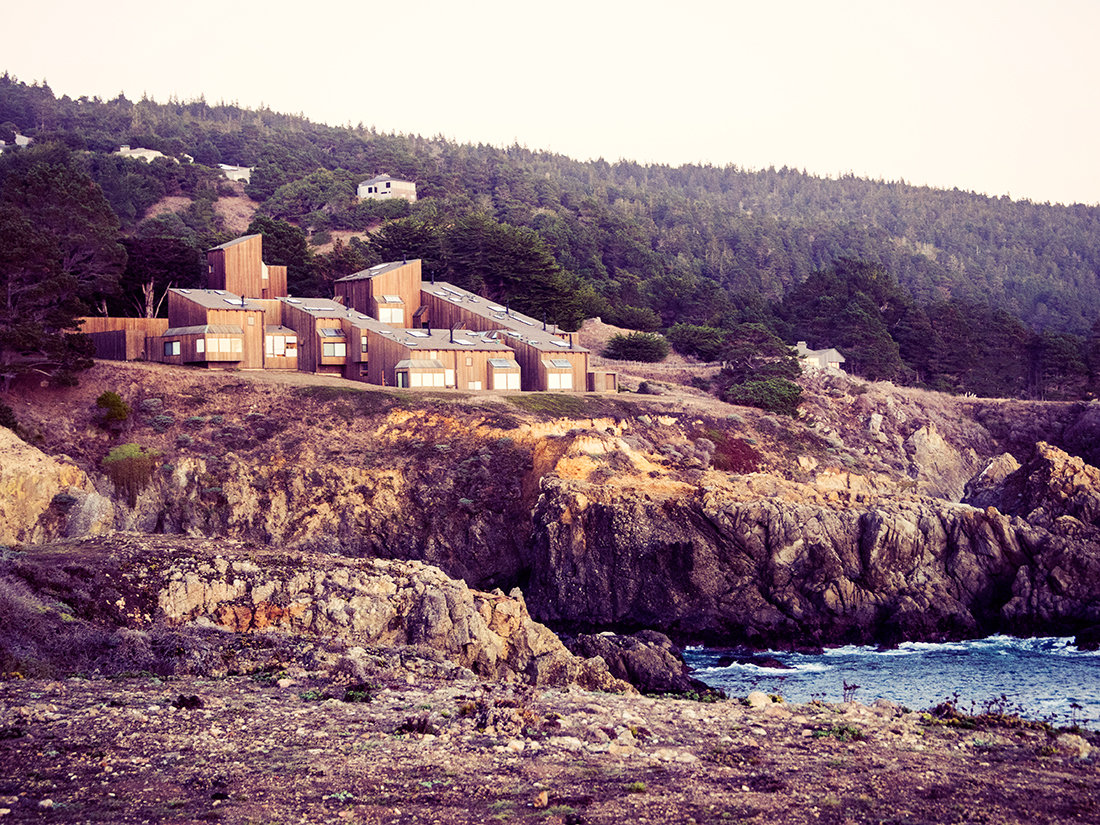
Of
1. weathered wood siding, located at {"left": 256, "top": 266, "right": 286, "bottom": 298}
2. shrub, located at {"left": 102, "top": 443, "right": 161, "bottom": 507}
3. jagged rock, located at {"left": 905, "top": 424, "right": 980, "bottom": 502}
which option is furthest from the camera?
jagged rock, located at {"left": 905, "top": 424, "right": 980, "bottom": 502}

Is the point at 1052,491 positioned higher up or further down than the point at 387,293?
further down

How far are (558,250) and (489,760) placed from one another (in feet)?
345

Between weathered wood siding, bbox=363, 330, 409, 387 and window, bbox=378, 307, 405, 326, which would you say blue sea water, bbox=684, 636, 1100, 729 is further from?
window, bbox=378, 307, 405, 326

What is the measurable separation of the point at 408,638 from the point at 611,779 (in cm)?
1351

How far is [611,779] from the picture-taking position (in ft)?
53.1

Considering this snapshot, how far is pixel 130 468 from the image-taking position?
48.8 meters

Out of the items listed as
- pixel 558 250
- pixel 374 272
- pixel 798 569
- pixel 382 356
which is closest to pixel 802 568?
pixel 798 569

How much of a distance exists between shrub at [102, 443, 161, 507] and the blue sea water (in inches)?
1021

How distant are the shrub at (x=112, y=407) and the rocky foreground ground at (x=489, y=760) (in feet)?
106

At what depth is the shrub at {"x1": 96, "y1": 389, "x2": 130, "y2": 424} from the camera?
170ft

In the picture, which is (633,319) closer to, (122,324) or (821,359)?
(821,359)

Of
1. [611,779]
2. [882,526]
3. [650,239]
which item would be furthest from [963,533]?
[650,239]

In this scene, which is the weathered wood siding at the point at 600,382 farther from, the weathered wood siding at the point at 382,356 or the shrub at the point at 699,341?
the shrub at the point at 699,341

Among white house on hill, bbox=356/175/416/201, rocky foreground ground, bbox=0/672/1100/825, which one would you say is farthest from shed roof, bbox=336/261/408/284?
white house on hill, bbox=356/175/416/201
